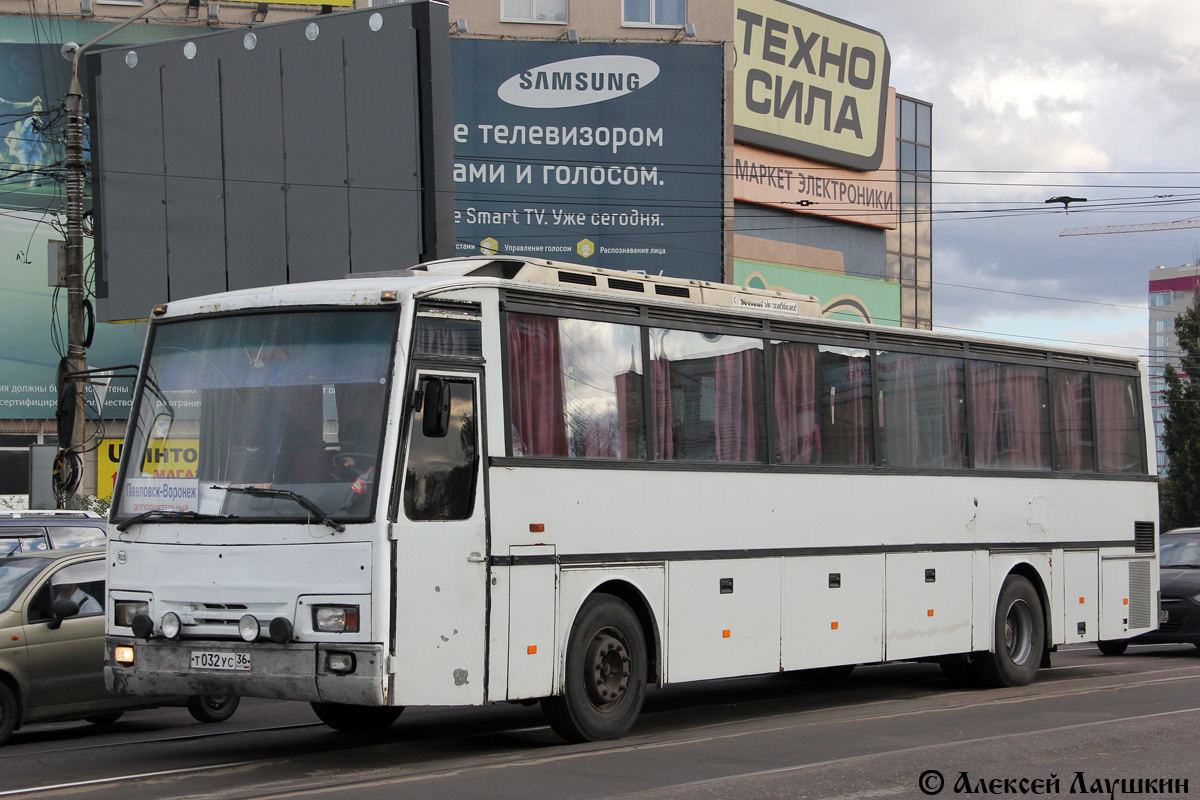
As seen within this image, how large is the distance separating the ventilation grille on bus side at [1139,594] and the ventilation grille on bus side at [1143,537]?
0.17 m

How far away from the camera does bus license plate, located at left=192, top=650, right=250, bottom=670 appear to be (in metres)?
8.91

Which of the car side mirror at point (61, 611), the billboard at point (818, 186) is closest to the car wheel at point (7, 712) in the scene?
the car side mirror at point (61, 611)

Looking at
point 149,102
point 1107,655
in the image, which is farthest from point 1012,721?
point 149,102

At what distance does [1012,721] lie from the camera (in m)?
11.6

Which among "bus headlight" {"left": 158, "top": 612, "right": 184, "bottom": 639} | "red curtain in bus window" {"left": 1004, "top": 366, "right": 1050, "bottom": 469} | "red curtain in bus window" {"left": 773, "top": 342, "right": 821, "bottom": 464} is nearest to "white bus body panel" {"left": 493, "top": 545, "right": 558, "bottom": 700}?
"bus headlight" {"left": 158, "top": 612, "right": 184, "bottom": 639}

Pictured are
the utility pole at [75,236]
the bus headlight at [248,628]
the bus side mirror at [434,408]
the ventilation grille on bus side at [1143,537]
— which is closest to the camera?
the bus headlight at [248,628]

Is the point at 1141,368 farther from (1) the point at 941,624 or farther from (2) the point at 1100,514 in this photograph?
(1) the point at 941,624

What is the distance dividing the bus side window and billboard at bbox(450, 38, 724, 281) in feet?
83.7

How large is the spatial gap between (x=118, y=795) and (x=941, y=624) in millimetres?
8440

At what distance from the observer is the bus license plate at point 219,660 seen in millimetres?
8906

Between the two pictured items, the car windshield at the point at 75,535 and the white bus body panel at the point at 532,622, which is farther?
the car windshield at the point at 75,535

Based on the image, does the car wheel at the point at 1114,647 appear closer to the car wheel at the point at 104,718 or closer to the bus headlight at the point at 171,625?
the car wheel at the point at 104,718

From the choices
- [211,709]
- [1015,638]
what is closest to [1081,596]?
[1015,638]

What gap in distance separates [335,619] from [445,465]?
4.16 feet
